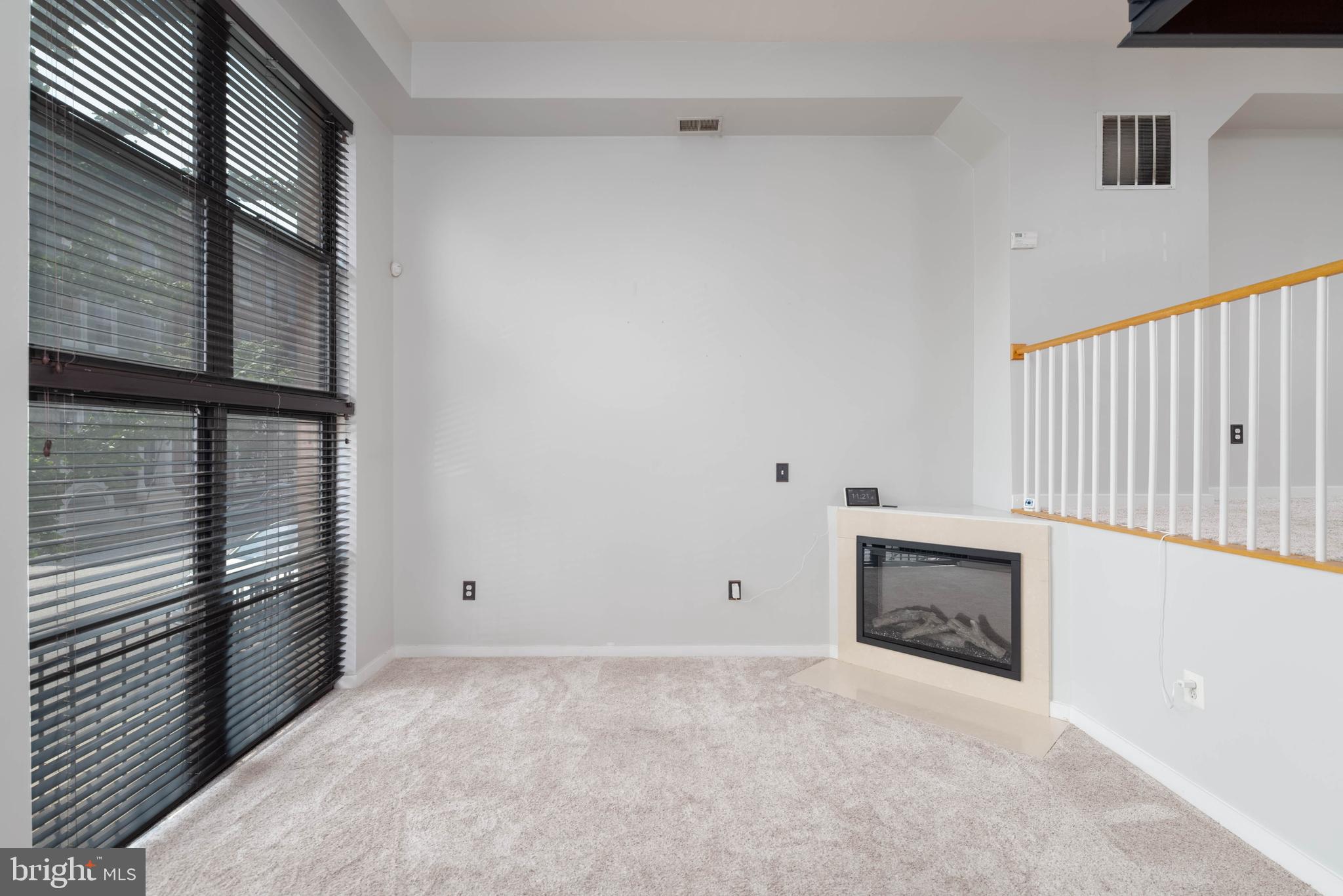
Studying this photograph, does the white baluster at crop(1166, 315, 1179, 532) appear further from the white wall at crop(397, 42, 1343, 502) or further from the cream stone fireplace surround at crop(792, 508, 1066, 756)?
the white wall at crop(397, 42, 1343, 502)

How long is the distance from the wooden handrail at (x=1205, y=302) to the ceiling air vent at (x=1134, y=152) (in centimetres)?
99

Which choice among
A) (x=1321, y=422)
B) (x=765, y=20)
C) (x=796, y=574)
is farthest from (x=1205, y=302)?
(x=765, y=20)

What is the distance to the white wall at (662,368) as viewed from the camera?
3242 mm

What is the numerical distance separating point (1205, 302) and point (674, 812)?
238cm

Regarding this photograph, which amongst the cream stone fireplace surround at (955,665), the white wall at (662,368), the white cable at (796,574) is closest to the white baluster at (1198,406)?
the cream stone fireplace surround at (955,665)

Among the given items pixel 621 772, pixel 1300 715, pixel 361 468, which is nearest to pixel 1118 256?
pixel 1300 715

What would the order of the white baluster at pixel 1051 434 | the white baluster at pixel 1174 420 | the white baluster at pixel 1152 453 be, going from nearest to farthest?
the white baluster at pixel 1174 420 → the white baluster at pixel 1152 453 → the white baluster at pixel 1051 434

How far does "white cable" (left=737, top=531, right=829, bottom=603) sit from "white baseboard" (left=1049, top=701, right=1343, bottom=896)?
4.39 feet

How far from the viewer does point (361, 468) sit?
2.88 metres

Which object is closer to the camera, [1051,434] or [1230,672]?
[1230,672]

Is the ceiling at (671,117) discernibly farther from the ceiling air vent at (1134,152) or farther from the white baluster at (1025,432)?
the white baluster at (1025,432)

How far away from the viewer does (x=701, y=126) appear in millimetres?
3154

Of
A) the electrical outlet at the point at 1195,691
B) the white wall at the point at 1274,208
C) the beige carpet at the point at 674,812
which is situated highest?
the white wall at the point at 1274,208

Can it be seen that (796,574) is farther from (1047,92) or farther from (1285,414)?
(1047,92)
